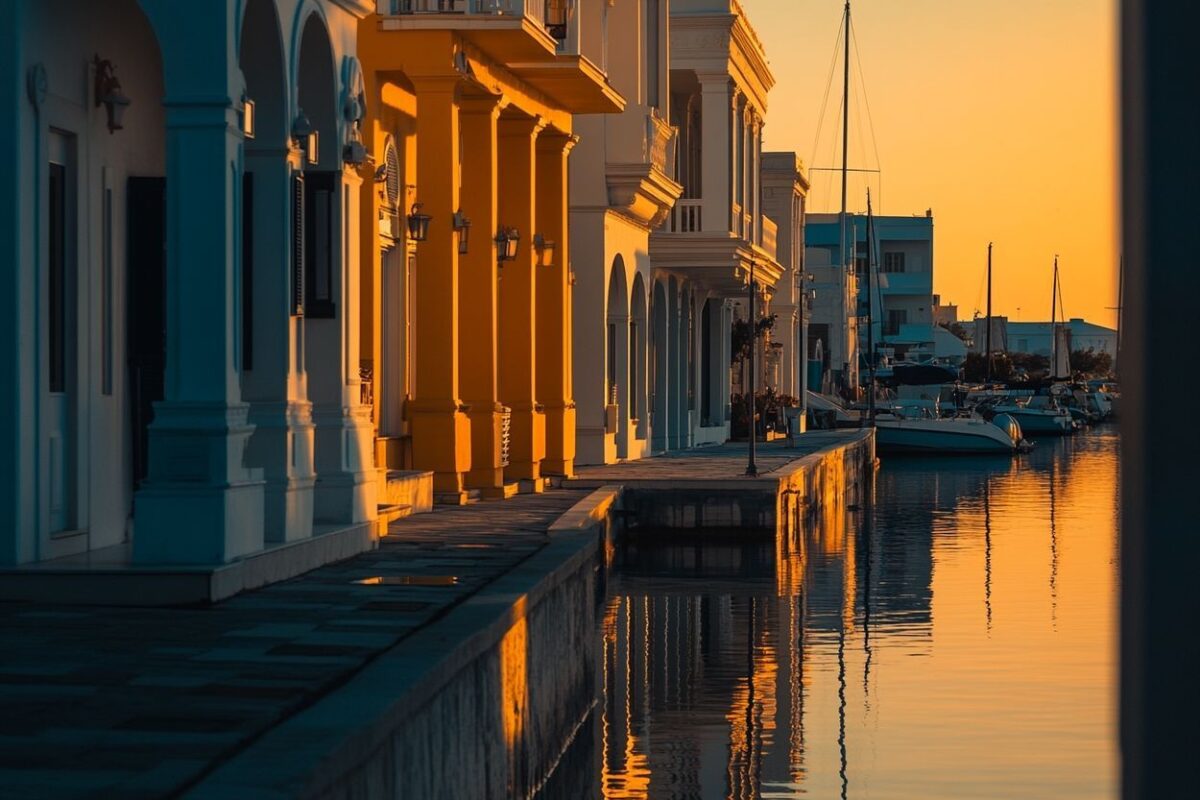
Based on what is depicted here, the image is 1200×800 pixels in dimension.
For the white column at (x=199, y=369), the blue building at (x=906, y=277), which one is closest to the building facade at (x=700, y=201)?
the white column at (x=199, y=369)

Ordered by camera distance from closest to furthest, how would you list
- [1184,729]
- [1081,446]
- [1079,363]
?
1. [1184,729]
2. [1081,446]
3. [1079,363]

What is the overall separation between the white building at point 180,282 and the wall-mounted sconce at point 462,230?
654 cm

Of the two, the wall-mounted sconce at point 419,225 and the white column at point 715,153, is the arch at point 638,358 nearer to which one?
the white column at point 715,153

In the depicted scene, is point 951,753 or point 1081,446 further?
point 1081,446

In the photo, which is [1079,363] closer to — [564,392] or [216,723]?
[564,392]

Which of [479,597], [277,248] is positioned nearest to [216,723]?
[479,597]

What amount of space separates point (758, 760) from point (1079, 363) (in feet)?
529

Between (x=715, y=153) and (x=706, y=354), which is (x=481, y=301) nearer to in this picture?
(x=715, y=153)

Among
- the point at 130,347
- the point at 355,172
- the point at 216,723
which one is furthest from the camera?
the point at 355,172

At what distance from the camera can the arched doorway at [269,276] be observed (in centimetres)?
1239

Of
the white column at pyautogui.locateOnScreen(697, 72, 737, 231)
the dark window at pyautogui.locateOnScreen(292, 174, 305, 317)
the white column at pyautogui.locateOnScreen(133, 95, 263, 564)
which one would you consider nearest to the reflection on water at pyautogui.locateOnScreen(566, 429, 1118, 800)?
the white column at pyautogui.locateOnScreen(133, 95, 263, 564)

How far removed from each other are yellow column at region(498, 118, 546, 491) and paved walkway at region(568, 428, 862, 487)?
158 centimetres

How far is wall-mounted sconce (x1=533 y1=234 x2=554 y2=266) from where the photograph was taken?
2536cm

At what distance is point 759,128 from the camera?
44719 millimetres
